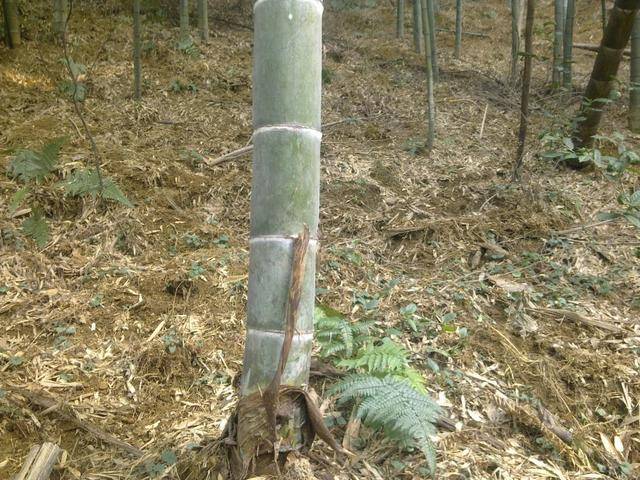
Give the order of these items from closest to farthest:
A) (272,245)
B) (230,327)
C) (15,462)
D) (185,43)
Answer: (272,245) < (15,462) < (230,327) < (185,43)

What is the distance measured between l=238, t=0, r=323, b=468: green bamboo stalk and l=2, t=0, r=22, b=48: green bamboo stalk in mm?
6587

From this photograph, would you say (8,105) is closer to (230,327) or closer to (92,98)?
(92,98)

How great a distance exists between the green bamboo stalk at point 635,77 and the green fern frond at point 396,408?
5340 mm

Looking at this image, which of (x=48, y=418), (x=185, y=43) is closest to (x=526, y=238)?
(x=48, y=418)

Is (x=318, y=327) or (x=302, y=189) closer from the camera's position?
(x=302, y=189)

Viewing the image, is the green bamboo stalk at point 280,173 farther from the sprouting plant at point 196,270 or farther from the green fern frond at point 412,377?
the sprouting plant at point 196,270

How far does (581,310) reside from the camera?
3061 millimetres

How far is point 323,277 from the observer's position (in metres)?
3.43

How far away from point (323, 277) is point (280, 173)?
2076 millimetres

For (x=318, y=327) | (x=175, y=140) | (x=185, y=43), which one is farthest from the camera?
(x=185, y=43)

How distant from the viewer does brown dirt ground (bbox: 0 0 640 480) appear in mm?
2209

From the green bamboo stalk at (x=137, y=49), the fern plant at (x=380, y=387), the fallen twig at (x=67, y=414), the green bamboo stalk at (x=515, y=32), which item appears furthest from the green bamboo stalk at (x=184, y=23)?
the fern plant at (x=380, y=387)

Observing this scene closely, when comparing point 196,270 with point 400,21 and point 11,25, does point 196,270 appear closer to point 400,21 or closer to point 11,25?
point 11,25

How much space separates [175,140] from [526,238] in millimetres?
3470
